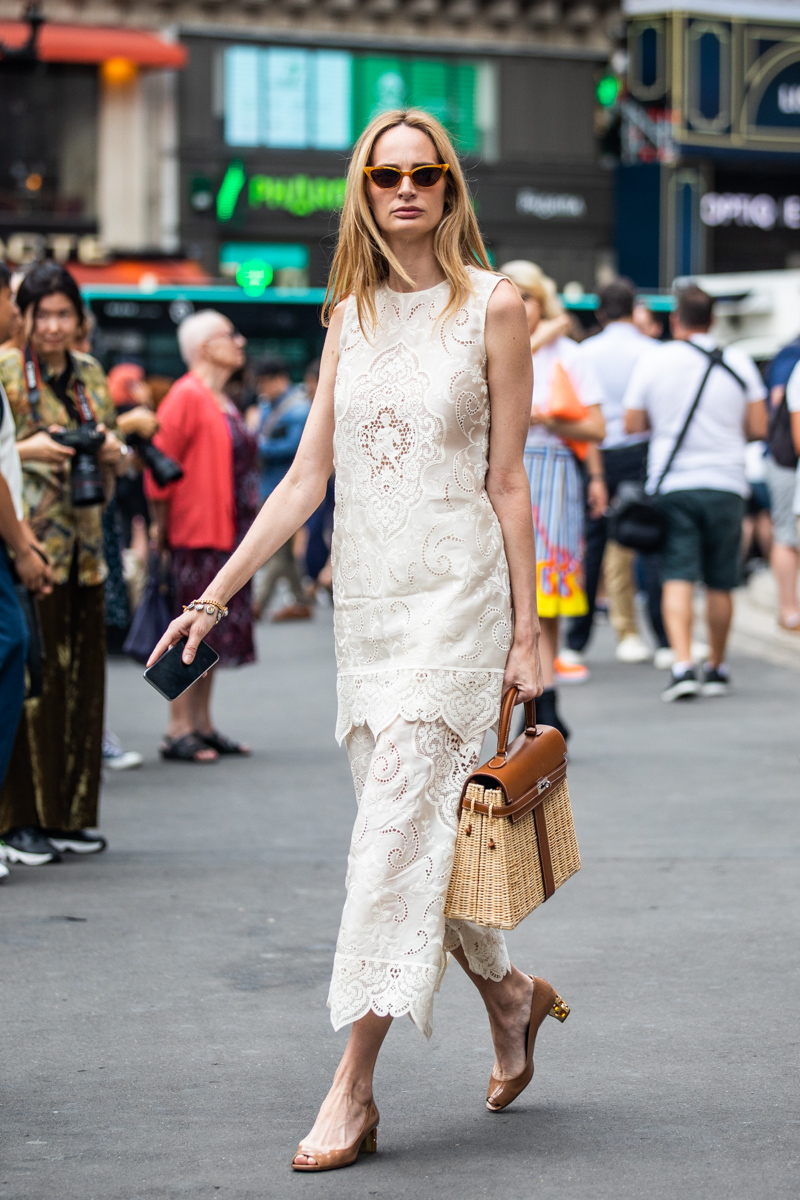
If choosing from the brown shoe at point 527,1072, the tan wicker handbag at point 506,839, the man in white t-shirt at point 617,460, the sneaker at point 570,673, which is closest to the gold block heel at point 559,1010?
the brown shoe at point 527,1072

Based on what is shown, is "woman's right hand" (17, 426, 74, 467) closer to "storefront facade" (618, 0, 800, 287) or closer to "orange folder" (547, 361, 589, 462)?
"orange folder" (547, 361, 589, 462)

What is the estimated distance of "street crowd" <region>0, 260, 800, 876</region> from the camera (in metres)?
6.02

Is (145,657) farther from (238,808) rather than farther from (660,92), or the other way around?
(660,92)

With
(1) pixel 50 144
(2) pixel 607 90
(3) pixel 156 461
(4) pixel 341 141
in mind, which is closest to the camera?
(3) pixel 156 461

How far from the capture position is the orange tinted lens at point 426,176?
3473 millimetres

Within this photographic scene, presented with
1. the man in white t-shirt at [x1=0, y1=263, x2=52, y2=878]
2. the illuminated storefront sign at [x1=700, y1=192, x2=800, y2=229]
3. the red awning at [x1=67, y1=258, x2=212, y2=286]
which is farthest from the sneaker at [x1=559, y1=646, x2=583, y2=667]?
the illuminated storefront sign at [x1=700, y1=192, x2=800, y2=229]

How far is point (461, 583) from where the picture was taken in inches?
135

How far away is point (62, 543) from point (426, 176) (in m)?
2.96

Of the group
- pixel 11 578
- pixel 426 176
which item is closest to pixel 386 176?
pixel 426 176

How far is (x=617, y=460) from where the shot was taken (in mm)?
11219

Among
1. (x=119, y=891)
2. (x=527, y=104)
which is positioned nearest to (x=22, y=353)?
(x=119, y=891)

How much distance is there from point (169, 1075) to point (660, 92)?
93.2ft

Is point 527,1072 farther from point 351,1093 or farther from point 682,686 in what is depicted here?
point 682,686

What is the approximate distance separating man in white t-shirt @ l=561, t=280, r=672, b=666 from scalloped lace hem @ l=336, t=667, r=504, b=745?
7.39 m
